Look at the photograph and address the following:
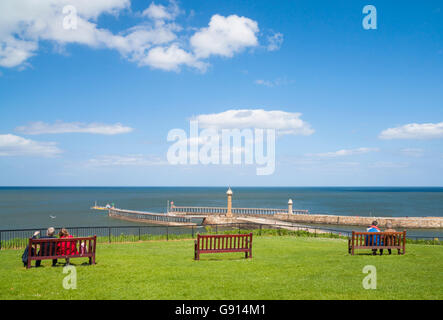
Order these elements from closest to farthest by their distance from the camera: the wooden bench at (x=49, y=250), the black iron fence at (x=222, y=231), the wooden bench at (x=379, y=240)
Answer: the wooden bench at (x=49, y=250) < the wooden bench at (x=379, y=240) < the black iron fence at (x=222, y=231)

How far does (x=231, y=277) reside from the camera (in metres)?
8.43

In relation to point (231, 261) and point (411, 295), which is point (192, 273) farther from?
point (411, 295)

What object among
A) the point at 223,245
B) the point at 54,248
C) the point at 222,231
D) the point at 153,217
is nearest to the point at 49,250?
the point at 54,248

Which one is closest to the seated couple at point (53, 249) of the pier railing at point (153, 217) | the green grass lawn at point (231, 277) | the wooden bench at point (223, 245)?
the green grass lawn at point (231, 277)

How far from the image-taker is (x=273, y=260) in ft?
36.3

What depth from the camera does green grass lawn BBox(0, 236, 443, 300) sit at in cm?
697

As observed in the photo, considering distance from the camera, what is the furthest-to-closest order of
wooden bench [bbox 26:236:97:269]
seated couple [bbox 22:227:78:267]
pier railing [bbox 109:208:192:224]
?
pier railing [bbox 109:208:192:224] → seated couple [bbox 22:227:78:267] → wooden bench [bbox 26:236:97:269]

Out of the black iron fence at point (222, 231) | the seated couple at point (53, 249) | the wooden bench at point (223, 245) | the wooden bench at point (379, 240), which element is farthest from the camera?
the black iron fence at point (222, 231)

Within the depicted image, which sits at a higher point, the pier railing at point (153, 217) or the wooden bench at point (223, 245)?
the wooden bench at point (223, 245)

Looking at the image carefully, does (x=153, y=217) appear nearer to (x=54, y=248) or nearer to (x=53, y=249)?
(x=53, y=249)

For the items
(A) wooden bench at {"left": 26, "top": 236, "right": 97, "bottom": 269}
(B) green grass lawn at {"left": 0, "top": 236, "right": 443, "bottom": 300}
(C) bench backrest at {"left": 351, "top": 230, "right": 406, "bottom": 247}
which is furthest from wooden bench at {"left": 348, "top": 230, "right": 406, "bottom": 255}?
(A) wooden bench at {"left": 26, "top": 236, "right": 97, "bottom": 269}

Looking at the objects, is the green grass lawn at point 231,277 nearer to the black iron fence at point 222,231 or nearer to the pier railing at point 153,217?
the black iron fence at point 222,231

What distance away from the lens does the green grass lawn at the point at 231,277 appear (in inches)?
274

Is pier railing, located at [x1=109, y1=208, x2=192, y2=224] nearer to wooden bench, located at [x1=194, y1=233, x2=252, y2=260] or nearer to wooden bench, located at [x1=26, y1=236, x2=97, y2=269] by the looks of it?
wooden bench, located at [x1=194, y1=233, x2=252, y2=260]
